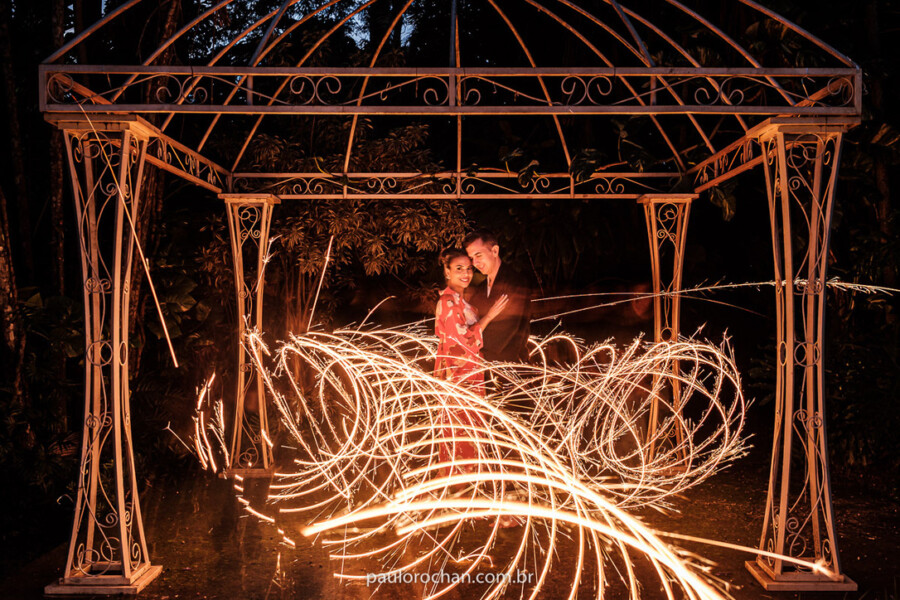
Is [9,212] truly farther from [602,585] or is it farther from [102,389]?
[602,585]

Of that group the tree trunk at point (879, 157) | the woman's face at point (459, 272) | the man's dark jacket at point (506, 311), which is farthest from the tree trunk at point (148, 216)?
the tree trunk at point (879, 157)

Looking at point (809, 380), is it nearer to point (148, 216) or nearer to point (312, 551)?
point (312, 551)

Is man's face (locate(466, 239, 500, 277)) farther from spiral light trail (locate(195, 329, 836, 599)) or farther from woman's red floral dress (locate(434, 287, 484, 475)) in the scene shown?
spiral light trail (locate(195, 329, 836, 599))

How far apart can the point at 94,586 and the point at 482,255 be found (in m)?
3.52

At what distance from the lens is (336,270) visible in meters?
9.77

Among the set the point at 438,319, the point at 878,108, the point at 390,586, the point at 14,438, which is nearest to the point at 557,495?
the point at 438,319

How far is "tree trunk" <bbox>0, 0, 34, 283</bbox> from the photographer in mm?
6012

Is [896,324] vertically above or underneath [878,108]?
underneath

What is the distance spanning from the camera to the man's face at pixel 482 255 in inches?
222

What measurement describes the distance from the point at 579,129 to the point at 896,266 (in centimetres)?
430

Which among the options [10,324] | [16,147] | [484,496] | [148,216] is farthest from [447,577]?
[16,147]

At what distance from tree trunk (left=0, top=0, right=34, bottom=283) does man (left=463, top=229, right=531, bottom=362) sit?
4260 millimetres

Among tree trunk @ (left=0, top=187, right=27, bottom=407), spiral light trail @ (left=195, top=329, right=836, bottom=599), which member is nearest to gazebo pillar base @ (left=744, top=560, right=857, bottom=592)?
spiral light trail @ (left=195, top=329, right=836, bottom=599)

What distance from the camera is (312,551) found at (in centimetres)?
477
